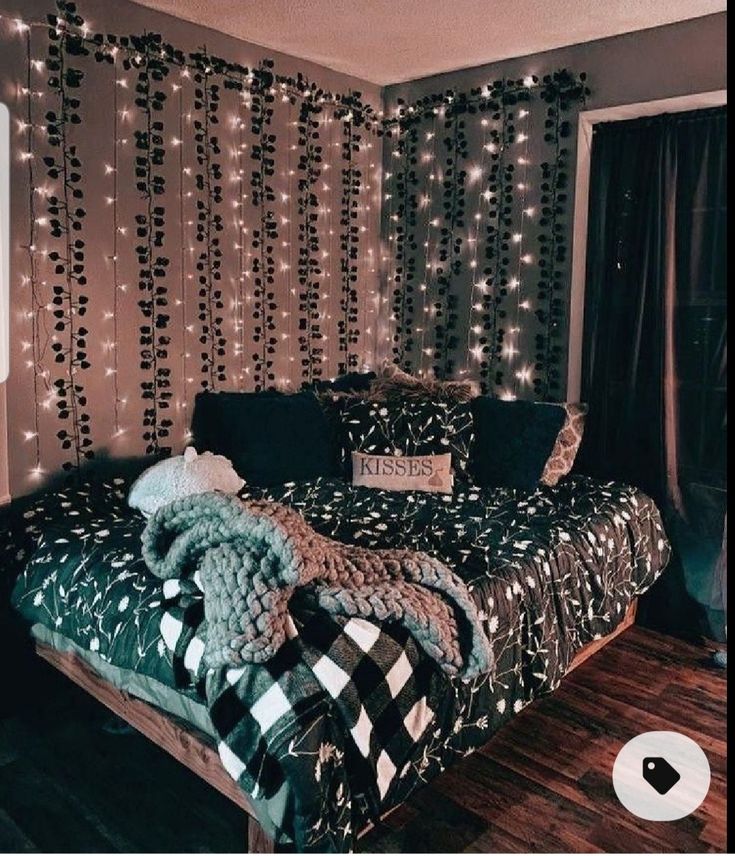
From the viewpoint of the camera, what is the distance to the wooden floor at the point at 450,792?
1.97m

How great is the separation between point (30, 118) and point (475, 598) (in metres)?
2.28

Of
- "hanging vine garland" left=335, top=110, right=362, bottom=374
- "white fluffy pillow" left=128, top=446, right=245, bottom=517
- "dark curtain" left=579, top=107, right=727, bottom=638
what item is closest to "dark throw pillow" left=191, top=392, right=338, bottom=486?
"white fluffy pillow" left=128, top=446, right=245, bottom=517

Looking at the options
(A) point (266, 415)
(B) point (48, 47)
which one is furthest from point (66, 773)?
(B) point (48, 47)

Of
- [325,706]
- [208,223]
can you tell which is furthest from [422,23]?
[325,706]

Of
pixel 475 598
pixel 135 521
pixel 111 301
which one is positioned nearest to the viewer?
pixel 475 598

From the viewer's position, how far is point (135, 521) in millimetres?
2641

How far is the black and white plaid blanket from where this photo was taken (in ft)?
5.38

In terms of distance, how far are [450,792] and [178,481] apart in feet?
4.40

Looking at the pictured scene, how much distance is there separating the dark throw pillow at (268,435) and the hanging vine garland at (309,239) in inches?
22.4

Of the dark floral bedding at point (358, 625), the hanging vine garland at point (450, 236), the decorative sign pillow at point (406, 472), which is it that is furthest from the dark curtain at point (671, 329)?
the decorative sign pillow at point (406, 472)

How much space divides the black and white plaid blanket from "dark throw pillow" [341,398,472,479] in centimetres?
143

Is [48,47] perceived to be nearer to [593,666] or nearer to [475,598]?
[475,598]

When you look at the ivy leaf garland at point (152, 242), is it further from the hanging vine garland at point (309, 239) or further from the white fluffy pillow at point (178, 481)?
the hanging vine garland at point (309, 239)

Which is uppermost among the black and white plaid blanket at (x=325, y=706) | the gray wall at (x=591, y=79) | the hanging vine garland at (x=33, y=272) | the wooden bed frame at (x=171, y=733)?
the gray wall at (x=591, y=79)
